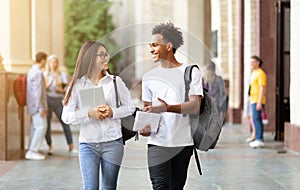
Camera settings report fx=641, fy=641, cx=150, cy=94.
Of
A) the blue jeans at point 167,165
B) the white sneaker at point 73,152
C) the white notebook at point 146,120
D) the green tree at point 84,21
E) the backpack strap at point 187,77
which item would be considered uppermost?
the green tree at point 84,21

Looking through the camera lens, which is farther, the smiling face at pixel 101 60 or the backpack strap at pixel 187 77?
the smiling face at pixel 101 60

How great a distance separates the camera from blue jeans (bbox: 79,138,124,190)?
5.17 m

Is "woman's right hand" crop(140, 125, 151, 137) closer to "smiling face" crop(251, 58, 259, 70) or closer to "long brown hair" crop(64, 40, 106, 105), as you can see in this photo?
"long brown hair" crop(64, 40, 106, 105)

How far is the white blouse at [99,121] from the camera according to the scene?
5160 mm

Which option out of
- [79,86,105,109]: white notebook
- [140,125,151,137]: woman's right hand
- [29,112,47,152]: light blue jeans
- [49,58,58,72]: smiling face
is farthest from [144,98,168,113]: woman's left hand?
[49,58,58,72]: smiling face

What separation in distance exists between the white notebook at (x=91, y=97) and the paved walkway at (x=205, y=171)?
72cm

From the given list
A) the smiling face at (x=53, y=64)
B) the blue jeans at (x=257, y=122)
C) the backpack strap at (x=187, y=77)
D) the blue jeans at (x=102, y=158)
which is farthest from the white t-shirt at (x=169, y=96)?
the blue jeans at (x=257, y=122)

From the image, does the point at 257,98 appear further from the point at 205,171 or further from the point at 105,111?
the point at 105,111

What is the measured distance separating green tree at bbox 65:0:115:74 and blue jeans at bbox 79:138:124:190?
164ft

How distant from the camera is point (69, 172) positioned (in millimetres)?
9398

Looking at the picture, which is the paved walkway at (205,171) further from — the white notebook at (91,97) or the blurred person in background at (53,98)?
the white notebook at (91,97)

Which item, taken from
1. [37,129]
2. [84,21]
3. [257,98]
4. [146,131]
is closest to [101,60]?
[146,131]

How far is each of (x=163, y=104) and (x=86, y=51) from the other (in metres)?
0.81

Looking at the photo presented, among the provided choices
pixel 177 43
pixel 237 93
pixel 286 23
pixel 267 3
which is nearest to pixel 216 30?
pixel 237 93
